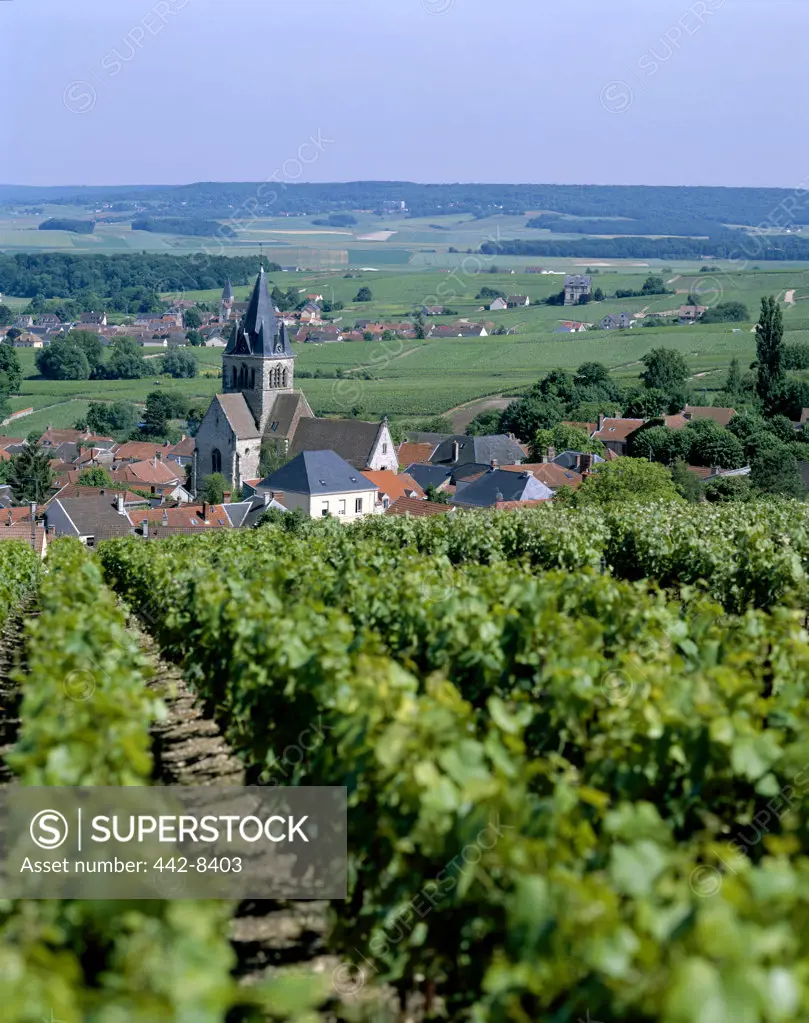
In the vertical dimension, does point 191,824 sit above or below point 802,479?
above

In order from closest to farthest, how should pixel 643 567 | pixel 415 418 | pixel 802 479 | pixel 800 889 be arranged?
pixel 800 889 < pixel 643 567 < pixel 802 479 < pixel 415 418

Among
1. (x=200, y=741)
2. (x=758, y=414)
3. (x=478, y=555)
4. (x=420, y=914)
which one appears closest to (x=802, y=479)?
(x=758, y=414)

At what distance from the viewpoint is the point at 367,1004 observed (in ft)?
20.9

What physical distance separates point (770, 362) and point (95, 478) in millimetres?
48226

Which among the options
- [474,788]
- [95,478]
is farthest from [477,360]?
[474,788]

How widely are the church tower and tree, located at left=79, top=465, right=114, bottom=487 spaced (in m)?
10.6

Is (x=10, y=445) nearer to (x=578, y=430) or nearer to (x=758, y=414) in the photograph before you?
(x=578, y=430)

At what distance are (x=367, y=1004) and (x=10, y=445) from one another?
9148cm

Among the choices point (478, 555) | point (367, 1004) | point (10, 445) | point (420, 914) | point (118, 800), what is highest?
point (118, 800)

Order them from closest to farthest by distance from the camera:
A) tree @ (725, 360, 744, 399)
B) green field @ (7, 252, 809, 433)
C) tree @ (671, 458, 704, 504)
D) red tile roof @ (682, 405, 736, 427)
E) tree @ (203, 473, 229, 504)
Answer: tree @ (671, 458, 704, 504)
tree @ (203, 473, 229, 504)
red tile roof @ (682, 405, 736, 427)
tree @ (725, 360, 744, 399)
green field @ (7, 252, 809, 433)

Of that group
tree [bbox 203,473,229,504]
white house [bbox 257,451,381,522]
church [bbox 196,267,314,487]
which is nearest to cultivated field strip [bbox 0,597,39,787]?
white house [bbox 257,451,381,522]

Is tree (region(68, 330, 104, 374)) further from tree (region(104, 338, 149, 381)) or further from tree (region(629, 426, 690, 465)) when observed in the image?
tree (region(629, 426, 690, 465))

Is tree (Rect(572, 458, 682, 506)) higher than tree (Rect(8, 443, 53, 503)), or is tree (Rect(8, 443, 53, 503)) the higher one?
tree (Rect(572, 458, 682, 506))

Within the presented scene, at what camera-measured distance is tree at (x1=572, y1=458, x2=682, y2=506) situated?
41291 millimetres
